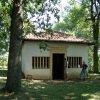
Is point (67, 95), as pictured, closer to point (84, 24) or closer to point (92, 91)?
point (92, 91)

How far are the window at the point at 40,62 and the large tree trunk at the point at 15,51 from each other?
10559 mm

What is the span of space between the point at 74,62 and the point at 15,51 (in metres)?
12.6

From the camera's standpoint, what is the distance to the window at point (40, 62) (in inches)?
1049

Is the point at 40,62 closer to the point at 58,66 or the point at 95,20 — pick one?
the point at 58,66

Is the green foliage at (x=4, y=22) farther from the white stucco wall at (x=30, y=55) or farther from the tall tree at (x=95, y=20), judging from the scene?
the tall tree at (x=95, y=20)

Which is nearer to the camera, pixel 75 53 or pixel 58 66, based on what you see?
pixel 75 53

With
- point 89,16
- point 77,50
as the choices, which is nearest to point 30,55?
point 77,50

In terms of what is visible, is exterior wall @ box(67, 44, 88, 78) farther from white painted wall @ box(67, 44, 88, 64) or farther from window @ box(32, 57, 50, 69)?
window @ box(32, 57, 50, 69)

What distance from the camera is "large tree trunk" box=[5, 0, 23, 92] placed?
52.3ft

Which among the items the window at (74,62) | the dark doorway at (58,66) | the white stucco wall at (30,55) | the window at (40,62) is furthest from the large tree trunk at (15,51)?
the dark doorway at (58,66)

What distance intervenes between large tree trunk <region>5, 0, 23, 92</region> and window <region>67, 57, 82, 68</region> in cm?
1209

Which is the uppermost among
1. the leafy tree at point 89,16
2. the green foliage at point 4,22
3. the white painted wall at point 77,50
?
the leafy tree at point 89,16

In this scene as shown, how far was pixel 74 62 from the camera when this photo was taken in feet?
91.7

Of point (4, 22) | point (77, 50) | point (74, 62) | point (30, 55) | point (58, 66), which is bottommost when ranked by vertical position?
point (58, 66)
